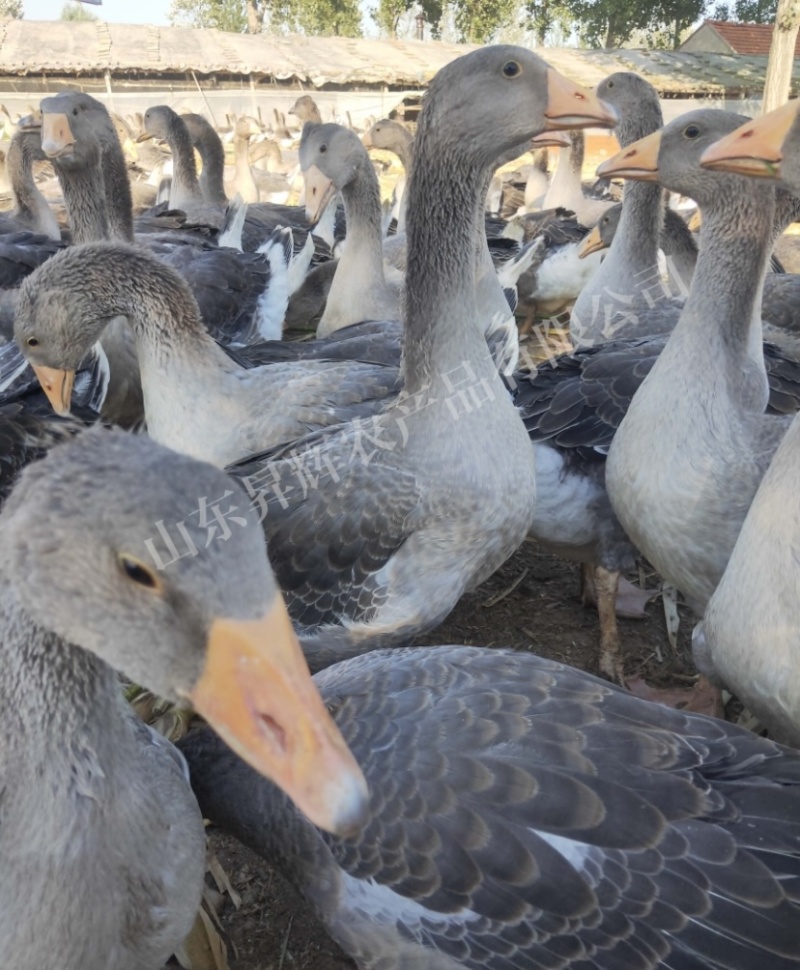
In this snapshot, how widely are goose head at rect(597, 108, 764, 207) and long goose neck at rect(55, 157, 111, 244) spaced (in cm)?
339

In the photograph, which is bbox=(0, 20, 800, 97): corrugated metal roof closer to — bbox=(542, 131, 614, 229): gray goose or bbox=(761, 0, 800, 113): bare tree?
bbox=(761, 0, 800, 113): bare tree

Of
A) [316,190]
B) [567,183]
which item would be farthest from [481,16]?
[316,190]

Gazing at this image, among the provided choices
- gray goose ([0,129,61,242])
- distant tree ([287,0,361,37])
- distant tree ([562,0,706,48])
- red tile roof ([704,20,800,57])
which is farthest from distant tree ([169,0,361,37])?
gray goose ([0,129,61,242])

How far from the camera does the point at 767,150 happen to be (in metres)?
2.47

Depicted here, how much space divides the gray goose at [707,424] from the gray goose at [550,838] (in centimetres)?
93

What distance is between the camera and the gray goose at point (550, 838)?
178cm

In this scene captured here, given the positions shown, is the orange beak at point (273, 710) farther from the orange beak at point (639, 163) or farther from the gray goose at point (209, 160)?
the gray goose at point (209, 160)

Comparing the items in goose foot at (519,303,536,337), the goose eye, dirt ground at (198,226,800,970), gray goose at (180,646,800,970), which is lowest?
dirt ground at (198,226,800,970)

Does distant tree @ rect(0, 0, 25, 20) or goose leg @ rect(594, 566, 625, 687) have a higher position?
distant tree @ rect(0, 0, 25, 20)

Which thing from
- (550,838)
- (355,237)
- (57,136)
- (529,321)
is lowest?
(529,321)

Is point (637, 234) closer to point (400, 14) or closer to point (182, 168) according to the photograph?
point (182, 168)

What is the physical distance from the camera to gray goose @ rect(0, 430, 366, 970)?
136 cm

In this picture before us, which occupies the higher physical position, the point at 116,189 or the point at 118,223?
the point at 116,189

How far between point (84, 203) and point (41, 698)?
466 cm
